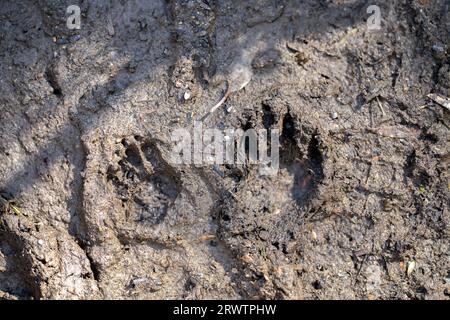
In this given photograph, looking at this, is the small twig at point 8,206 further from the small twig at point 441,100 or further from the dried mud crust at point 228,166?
the small twig at point 441,100

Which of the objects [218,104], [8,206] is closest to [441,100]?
[218,104]

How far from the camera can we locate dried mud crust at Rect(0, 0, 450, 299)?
280 centimetres

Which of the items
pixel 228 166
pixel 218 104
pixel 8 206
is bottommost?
pixel 8 206

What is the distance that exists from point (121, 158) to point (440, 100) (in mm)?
1539

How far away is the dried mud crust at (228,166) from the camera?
9.19ft

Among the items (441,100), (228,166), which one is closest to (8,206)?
(228,166)

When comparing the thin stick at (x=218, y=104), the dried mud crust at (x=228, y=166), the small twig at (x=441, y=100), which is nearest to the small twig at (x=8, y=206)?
the dried mud crust at (x=228, y=166)

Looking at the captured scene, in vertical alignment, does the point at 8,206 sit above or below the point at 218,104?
below

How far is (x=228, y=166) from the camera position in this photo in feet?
9.24

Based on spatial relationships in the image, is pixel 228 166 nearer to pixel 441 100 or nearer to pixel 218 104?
pixel 218 104

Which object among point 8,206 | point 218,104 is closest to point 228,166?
point 218,104

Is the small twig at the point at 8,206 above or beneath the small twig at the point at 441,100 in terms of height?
beneath

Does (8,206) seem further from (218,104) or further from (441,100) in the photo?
(441,100)

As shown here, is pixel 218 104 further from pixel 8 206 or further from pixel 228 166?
pixel 8 206
